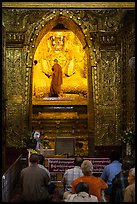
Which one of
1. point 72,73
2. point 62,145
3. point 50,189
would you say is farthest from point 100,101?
point 50,189

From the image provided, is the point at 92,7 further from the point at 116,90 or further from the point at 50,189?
the point at 116,90

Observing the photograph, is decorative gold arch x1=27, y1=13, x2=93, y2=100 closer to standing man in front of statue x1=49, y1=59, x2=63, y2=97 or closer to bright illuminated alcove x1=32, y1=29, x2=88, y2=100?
bright illuminated alcove x1=32, y1=29, x2=88, y2=100

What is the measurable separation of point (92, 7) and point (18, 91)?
7961mm

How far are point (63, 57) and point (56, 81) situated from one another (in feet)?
5.12

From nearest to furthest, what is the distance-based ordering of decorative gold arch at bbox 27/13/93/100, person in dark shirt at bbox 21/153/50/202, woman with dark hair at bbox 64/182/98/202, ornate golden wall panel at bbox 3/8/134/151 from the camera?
1. woman with dark hair at bbox 64/182/98/202
2. person in dark shirt at bbox 21/153/50/202
3. ornate golden wall panel at bbox 3/8/134/151
4. decorative gold arch at bbox 27/13/93/100

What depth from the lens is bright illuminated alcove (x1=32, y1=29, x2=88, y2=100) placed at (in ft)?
71.4

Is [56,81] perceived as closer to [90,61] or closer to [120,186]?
[90,61]

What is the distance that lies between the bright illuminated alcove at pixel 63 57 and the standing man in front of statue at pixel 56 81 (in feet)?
1.18

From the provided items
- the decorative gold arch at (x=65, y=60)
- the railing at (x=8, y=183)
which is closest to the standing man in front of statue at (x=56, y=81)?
the decorative gold arch at (x=65, y=60)

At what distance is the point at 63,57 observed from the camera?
72.7ft

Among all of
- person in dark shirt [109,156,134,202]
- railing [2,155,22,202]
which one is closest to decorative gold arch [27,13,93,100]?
railing [2,155,22,202]

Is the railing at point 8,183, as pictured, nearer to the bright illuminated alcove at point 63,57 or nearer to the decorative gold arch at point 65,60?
the decorative gold arch at point 65,60

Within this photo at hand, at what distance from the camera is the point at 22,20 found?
16.7 m

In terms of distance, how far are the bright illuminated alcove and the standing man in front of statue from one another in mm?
360
